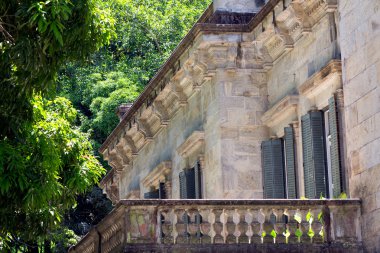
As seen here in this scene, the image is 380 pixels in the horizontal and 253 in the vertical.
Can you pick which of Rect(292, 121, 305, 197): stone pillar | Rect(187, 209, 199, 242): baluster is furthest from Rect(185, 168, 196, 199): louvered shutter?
Rect(187, 209, 199, 242): baluster

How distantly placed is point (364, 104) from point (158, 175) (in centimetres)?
1387

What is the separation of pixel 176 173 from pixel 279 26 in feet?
23.0

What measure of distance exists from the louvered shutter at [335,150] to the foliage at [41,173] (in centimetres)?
414

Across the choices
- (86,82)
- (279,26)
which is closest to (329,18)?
(279,26)

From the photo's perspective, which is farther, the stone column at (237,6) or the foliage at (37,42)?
the stone column at (237,6)

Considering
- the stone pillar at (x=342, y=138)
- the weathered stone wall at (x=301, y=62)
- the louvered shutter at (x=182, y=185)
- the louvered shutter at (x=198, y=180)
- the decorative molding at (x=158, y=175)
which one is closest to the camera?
the stone pillar at (x=342, y=138)

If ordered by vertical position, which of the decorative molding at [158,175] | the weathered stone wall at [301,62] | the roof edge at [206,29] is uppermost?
the roof edge at [206,29]

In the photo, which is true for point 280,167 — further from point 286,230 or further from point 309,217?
point 286,230

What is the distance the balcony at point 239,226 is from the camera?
72.8 ft

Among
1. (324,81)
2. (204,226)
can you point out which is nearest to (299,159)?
(324,81)

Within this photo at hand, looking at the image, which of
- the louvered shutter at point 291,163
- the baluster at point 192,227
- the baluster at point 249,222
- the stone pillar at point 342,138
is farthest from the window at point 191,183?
the baluster at point 192,227

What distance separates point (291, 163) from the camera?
2830cm

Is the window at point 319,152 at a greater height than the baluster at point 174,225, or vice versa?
the window at point 319,152

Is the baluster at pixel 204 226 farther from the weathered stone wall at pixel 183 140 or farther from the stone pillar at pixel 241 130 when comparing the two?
the weathered stone wall at pixel 183 140
